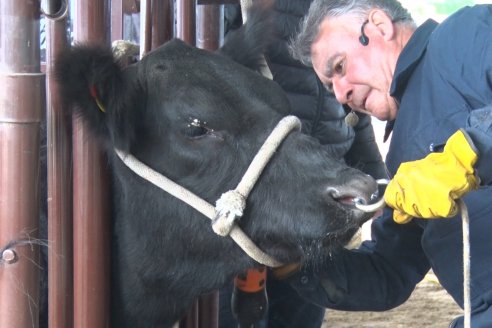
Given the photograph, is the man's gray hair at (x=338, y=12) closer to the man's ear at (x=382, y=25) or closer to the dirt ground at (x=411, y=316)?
the man's ear at (x=382, y=25)

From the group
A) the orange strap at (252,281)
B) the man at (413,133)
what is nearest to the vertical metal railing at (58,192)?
the orange strap at (252,281)

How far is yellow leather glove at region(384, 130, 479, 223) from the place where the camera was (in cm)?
149

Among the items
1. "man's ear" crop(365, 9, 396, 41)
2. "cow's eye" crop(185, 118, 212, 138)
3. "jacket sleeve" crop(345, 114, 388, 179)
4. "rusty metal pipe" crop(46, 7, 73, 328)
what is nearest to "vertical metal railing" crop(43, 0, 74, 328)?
"rusty metal pipe" crop(46, 7, 73, 328)

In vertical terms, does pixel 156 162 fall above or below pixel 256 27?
below

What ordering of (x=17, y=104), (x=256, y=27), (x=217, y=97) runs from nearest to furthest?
(x=17, y=104), (x=217, y=97), (x=256, y=27)

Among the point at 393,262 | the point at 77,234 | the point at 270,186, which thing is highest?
the point at 270,186

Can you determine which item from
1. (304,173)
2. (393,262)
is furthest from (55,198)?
(393,262)

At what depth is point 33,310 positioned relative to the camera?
5.62 ft

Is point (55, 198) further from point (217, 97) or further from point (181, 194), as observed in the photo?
point (217, 97)

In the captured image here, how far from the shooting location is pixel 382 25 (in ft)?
6.61

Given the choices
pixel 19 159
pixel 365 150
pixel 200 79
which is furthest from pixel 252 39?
pixel 365 150

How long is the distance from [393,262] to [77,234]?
98cm

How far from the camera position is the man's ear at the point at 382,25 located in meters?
2.01

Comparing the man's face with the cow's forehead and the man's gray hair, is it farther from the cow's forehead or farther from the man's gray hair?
the cow's forehead
